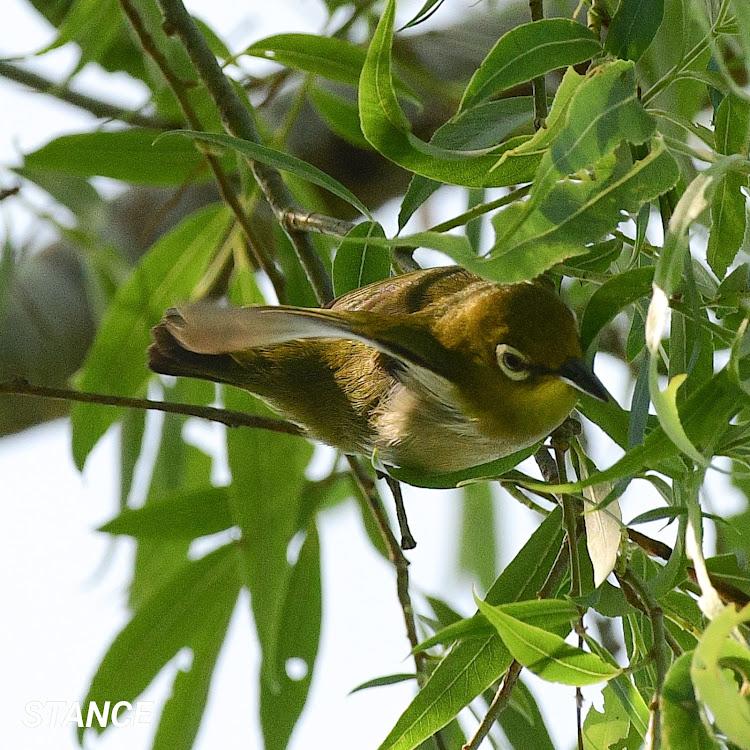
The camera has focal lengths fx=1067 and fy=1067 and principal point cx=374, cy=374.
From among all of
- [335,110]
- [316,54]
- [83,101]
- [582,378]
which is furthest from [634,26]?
[83,101]

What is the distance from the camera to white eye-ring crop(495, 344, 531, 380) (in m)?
1.15

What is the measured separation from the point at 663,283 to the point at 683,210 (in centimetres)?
6

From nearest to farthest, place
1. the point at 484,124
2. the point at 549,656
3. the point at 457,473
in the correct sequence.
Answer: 1. the point at 549,656
2. the point at 484,124
3. the point at 457,473

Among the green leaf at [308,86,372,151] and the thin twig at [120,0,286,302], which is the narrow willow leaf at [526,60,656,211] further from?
the green leaf at [308,86,372,151]

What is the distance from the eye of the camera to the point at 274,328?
908 millimetres

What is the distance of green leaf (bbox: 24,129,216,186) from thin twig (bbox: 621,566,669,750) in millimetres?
1112

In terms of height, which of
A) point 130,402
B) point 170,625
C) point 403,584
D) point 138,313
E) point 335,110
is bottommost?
point 403,584

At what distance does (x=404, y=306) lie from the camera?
4.07 feet

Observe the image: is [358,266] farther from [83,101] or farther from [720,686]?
[83,101]

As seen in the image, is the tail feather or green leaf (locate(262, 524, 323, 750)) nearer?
the tail feather

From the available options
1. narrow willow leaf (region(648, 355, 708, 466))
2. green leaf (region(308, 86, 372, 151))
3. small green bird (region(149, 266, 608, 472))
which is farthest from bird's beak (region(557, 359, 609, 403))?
green leaf (region(308, 86, 372, 151))

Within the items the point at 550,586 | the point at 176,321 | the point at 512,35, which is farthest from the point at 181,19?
the point at 550,586

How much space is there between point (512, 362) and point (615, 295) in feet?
0.83

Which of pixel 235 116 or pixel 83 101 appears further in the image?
pixel 83 101
